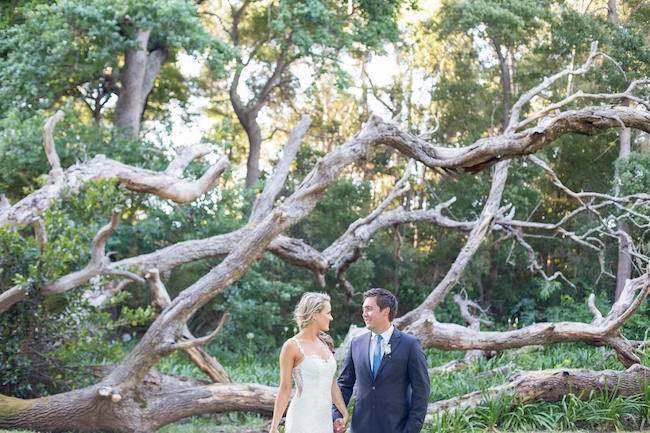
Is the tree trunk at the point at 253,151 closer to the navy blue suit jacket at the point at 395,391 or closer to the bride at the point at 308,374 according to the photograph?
the bride at the point at 308,374

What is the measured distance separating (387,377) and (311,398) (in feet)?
1.96

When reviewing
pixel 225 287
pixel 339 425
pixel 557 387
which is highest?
pixel 225 287

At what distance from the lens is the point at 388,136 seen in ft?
25.4

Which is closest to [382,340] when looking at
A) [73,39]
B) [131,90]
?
[73,39]

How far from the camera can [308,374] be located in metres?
4.45

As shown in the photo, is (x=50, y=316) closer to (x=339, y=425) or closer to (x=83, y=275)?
(x=83, y=275)

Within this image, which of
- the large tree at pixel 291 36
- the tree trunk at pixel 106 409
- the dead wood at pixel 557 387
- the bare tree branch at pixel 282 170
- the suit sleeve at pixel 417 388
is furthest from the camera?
the large tree at pixel 291 36

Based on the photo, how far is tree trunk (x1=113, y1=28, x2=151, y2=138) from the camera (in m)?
16.3

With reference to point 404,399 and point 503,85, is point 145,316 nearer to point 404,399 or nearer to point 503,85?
point 404,399

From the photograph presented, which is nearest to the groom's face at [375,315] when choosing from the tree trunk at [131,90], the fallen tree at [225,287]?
the fallen tree at [225,287]

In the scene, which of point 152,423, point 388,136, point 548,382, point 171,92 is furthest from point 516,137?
point 171,92

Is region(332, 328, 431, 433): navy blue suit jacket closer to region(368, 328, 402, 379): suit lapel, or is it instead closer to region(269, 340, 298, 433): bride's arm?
region(368, 328, 402, 379): suit lapel

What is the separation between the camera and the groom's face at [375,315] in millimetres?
4301

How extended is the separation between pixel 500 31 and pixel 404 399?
1438 centimetres
